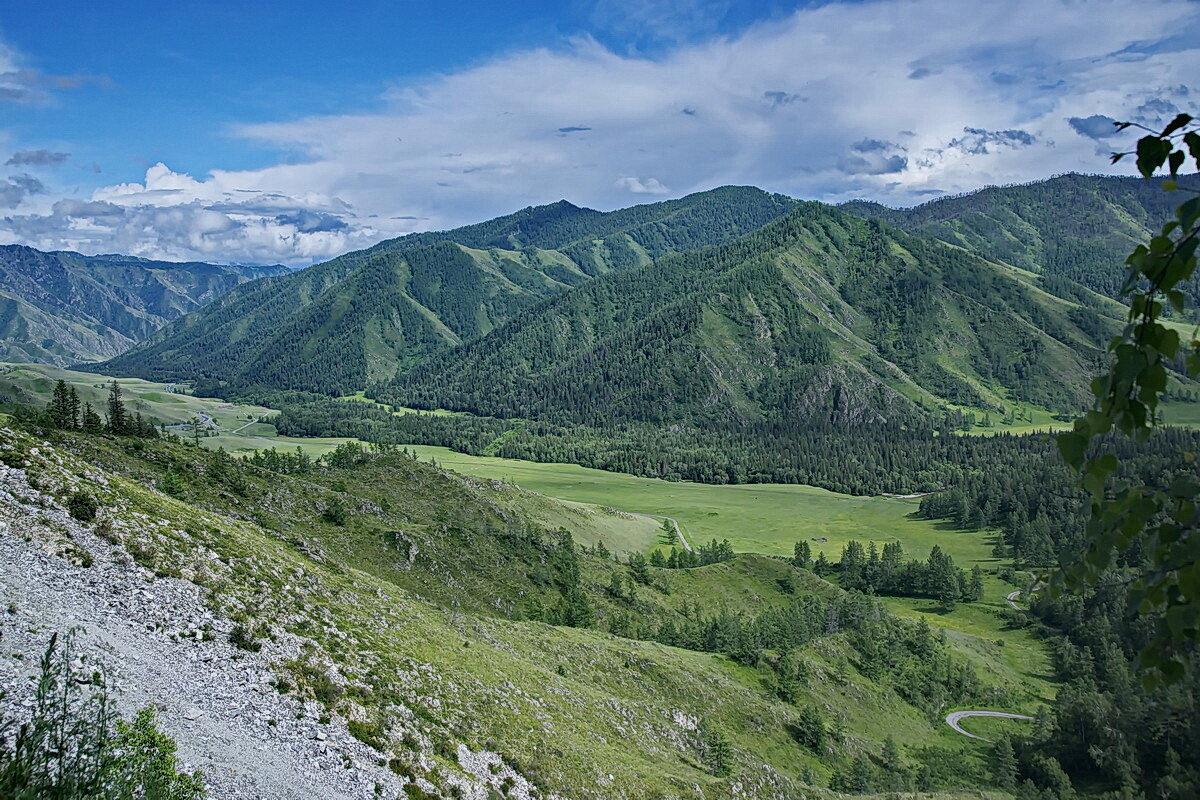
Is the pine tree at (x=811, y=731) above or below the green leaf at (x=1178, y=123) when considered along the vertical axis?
below

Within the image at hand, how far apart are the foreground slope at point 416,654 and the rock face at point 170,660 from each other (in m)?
0.10

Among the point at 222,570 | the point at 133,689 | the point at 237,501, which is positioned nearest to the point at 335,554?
the point at 237,501

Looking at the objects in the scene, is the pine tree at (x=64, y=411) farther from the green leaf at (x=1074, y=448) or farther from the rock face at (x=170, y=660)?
the green leaf at (x=1074, y=448)

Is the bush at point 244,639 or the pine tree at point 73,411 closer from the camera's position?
the bush at point 244,639

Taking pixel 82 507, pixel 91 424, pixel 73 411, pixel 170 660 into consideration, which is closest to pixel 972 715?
pixel 170 660

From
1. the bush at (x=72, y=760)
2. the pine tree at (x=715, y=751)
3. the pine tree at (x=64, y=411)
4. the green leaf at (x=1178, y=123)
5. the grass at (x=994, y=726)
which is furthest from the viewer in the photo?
the grass at (x=994, y=726)

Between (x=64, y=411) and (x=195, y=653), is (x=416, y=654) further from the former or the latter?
(x=64, y=411)

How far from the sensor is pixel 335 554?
7000 cm

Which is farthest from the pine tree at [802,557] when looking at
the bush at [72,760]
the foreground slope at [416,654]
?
the bush at [72,760]

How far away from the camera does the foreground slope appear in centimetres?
2592

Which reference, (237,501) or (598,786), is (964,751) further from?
(237,501)

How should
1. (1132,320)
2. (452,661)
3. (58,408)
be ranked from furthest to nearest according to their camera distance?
(58,408), (452,661), (1132,320)

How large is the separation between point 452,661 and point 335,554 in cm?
3221

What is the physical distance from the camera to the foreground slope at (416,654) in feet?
85.0
